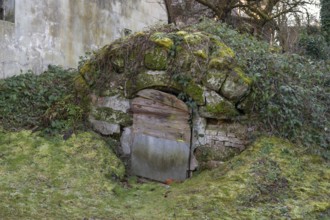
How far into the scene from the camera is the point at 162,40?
6312mm

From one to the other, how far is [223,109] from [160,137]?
3.87 feet

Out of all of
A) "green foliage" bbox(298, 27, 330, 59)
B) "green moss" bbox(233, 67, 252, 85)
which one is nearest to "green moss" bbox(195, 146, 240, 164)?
"green moss" bbox(233, 67, 252, 85)

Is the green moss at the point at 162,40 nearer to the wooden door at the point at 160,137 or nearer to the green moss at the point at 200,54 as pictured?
the green moss at the point at 200,54

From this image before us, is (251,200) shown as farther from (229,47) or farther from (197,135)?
(229,47)

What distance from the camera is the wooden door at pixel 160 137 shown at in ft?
19.8

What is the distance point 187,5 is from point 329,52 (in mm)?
6236

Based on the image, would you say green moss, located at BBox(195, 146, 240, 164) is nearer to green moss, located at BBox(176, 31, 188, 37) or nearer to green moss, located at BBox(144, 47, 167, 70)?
green moss, located at BBox(144, 47, 167, 70)

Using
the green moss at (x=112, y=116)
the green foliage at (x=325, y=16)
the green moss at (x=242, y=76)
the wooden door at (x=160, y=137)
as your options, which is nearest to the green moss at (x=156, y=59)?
the wooden door at (x=160, y=137)

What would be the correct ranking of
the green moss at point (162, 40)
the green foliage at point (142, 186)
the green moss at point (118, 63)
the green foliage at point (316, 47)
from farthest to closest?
the green foliage at point (316, 47)
the green moss at point (118, 63)
the green moss at point (162, 40)
the green foliage at point (142, 186)

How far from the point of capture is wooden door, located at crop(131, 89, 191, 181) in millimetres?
6047

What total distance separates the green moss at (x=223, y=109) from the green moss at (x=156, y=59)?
108 centimetres

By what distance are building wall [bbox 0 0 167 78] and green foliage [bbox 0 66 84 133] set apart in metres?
0.53

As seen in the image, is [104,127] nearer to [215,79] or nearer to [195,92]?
[195,92]

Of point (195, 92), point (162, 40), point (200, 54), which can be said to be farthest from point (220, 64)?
point (162, 40)
